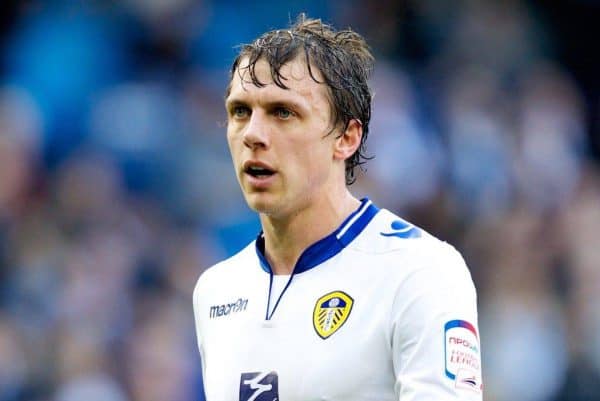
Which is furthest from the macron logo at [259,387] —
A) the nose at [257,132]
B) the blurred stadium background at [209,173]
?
the blurred stadium background at [209,173]

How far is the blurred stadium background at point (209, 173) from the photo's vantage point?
7520 millimetres

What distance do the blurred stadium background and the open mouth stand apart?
3476 millimetres

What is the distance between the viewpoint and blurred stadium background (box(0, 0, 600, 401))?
7.52 meters

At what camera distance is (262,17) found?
9531mm

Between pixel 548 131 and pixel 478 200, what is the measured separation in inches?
31.5

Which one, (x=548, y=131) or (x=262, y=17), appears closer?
(x=548, y=131)

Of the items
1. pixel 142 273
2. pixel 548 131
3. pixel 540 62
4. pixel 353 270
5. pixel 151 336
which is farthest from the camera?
pixel 540 62

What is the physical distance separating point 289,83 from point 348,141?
0.34m

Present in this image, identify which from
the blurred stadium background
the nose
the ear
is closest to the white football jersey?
the ear

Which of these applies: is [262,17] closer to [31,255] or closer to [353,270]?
[31,255]

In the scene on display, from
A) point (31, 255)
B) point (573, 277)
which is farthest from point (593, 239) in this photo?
point (31, 255)

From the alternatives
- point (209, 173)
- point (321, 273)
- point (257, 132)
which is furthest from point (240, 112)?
point (209, 173)

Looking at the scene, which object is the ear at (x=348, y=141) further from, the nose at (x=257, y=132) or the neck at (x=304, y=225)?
the nose at (x=257, y=132)

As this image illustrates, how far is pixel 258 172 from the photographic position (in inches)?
156
